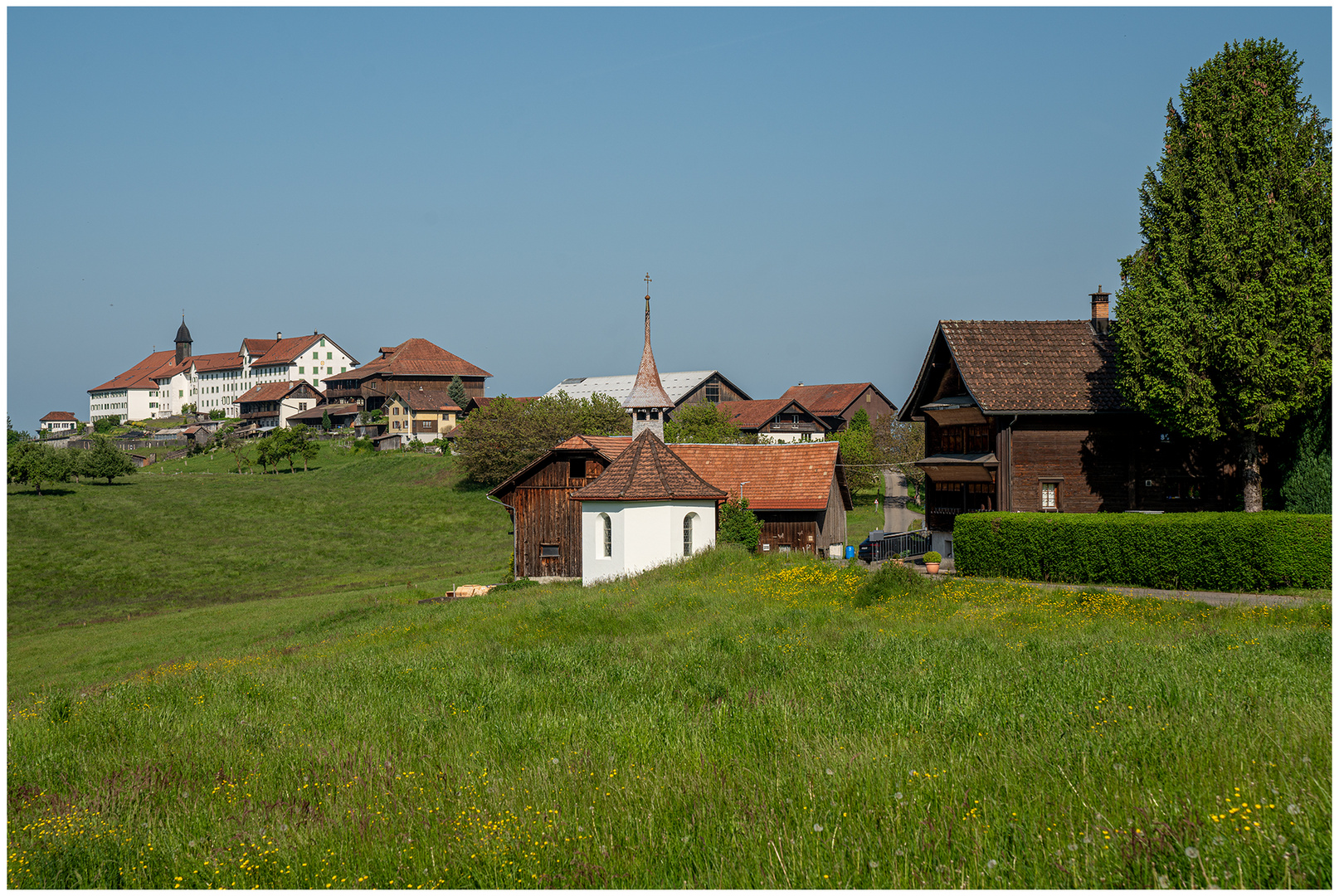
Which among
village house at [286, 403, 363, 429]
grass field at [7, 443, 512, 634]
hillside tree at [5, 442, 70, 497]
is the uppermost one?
village house at [286, 403, 363, 429]

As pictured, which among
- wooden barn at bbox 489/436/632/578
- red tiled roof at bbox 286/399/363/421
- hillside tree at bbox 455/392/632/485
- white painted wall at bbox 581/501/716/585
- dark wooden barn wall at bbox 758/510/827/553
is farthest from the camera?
red tiled roof at bbox 286/399/363/421

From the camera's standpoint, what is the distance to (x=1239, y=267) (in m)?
25.9

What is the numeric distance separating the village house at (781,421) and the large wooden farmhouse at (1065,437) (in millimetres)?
59948

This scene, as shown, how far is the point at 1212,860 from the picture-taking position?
5.24 m

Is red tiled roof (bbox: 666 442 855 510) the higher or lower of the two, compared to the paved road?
higher

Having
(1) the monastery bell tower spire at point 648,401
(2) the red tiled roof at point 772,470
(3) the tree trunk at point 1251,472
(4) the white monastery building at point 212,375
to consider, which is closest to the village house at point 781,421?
(1) the monastery bell tower spire at point 648,401

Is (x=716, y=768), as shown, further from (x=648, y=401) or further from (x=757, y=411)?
(x=757, y=411)

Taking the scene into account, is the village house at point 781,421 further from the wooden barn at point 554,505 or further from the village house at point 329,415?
the village house at point 329,415

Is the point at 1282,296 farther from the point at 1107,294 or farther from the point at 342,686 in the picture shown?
the point at 342,686

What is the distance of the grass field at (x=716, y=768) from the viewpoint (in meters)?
5.82

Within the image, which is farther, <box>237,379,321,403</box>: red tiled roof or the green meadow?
<box>237,379,321,403</box>: red tiled roof

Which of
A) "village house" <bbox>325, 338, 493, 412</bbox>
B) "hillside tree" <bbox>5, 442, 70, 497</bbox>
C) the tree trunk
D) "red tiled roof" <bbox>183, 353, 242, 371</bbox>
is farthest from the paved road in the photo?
"red tiled roof" <bbox>183, 353, 242, 371</bbox>

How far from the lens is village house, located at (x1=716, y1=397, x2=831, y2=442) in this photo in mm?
97438

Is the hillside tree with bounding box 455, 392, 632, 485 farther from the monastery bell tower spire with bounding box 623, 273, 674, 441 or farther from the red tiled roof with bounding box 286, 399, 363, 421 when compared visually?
the red tiled roof with bounding box 286, 399, 363, 421
